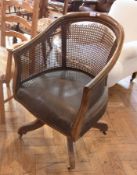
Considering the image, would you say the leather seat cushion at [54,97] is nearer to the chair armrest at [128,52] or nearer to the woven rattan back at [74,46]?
the woven rattan back at [74,46]

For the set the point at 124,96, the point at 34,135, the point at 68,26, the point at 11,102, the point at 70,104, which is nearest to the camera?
the point at 70,104

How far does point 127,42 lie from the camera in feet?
7.03

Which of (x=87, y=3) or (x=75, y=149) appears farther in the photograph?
(x=87, y=3)

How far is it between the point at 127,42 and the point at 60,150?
3.80 ft

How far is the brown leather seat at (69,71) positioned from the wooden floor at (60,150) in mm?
88

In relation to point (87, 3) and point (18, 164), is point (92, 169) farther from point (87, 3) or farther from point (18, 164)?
point (87, 3)

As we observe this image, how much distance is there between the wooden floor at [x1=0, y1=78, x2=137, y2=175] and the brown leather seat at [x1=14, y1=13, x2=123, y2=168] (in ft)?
0.29

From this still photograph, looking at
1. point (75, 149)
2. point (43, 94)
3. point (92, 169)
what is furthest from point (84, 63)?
point (92, 169)

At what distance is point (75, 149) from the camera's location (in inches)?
63.3

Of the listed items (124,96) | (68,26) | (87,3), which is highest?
(68,26)

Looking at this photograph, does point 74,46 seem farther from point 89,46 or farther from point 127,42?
point 127,42

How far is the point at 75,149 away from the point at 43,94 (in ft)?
1.64

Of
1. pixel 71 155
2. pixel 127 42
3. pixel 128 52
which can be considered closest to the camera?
pixel 71 155

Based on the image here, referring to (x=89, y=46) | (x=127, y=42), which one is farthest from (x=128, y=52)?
(x=89, y=46)
